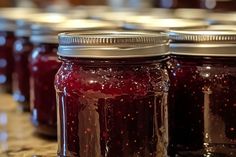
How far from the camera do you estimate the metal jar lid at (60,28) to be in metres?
0.79

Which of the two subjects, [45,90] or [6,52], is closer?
[45,90]

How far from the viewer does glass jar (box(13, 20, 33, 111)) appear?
101cm

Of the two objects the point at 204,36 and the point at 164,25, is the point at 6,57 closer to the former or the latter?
the point at 164,25

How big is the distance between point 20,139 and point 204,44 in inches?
13.1

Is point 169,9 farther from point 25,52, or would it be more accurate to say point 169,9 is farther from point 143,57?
point 143,57

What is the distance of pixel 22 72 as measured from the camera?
3.34ft

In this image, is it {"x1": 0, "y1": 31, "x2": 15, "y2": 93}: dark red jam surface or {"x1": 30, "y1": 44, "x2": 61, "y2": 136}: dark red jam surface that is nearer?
{"x1": 30, "y1": 44, "x2": 61, "y2": 136}: dark red jam surface

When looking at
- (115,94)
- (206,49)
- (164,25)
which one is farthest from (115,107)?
(164,25)

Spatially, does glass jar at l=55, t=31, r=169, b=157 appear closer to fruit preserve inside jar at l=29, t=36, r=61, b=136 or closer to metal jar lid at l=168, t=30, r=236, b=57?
metal jar lid at l=168, t=30, r=236, b=57

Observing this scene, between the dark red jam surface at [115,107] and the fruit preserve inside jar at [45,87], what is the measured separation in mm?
215

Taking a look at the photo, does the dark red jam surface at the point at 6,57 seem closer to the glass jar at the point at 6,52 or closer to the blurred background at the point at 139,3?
the glass jar at the point at 6,52

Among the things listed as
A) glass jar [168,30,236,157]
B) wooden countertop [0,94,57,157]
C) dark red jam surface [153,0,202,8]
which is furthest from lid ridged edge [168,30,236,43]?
dark red jam surface [153,0,202,8]

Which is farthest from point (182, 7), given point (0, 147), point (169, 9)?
point (0, 147)

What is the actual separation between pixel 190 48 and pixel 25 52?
1.55ft
